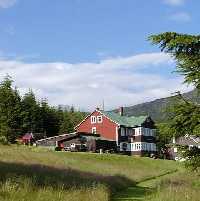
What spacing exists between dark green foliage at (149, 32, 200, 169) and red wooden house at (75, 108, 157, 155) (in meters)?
76.8

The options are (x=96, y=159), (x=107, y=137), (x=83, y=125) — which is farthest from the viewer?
(x=83, y=125)

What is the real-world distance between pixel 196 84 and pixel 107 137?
79908 millimetres

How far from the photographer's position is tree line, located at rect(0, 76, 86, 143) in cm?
10750

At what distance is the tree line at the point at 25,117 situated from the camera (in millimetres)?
107500

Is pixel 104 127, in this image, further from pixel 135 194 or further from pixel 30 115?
pixel 135 194

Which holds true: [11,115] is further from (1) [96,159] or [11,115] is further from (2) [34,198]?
(2) [34,198]

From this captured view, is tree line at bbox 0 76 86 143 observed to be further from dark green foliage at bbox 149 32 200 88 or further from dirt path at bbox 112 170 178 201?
dark green foliage at bbox 149 32 200 88

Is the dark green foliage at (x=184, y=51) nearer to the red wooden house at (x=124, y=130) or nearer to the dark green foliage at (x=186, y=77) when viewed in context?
the dark green foliage at (x=186, y=77)

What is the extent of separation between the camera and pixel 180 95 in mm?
18719

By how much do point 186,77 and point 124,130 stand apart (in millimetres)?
80763

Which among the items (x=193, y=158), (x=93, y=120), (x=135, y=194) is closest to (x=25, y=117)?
(x=93, y=120)

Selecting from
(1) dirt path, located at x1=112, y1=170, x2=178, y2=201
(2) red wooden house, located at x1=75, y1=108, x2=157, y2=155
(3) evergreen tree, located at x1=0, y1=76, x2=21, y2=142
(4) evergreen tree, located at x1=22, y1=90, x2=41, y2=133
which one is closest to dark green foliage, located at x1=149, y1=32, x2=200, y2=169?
(1) dirt path, located at x1=112, y1=170, x2=178, y2=201

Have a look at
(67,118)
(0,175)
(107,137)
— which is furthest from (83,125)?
(0,175)

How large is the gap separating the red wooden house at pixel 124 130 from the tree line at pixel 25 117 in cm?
1350
